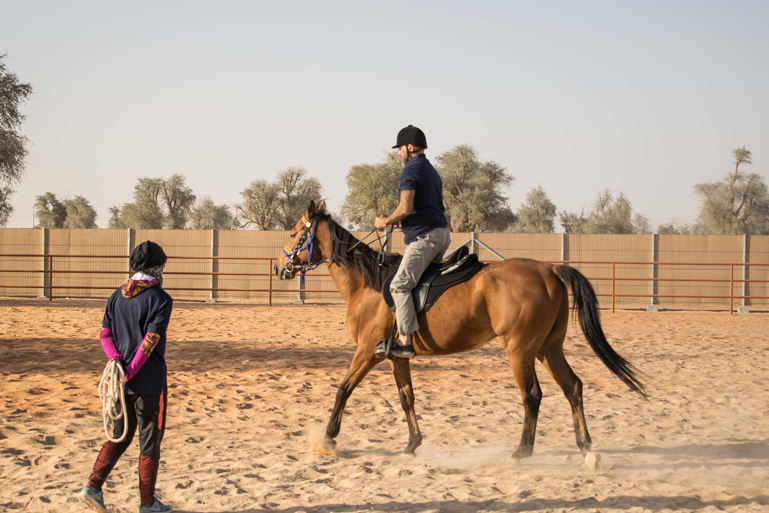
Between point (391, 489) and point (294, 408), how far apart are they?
2.34 metres

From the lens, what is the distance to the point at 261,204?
5481cm

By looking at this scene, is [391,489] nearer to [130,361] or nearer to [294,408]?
[130,361]

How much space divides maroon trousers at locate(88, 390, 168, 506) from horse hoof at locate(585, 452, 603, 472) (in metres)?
2.76

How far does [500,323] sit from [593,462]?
3.65ft

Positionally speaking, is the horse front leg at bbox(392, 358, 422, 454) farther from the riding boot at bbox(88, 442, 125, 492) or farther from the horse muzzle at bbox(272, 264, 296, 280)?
the riding boot at bbox(88, 442, 125, 492)

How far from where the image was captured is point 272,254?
64.6 feet

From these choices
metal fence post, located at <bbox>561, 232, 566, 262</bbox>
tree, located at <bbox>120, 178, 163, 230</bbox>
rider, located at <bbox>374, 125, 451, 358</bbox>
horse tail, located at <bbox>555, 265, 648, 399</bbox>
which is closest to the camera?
rider, located at <bbox>374, 125, 451, 358</bbox>

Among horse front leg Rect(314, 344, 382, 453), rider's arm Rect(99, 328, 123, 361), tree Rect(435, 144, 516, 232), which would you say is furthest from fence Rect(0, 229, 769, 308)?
tree Rect(435, 144, 516, 232)

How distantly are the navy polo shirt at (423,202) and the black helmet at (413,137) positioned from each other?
97 millimetres

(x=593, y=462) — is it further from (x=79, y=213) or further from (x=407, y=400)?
(x=79, y=213)

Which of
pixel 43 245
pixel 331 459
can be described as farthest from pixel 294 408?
pixel 43 245

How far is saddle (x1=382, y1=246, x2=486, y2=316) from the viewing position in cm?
434

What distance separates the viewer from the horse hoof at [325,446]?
4.30m

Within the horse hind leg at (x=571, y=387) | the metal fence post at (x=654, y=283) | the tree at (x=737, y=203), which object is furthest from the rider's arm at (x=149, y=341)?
the tree at (x=737, y=203)
